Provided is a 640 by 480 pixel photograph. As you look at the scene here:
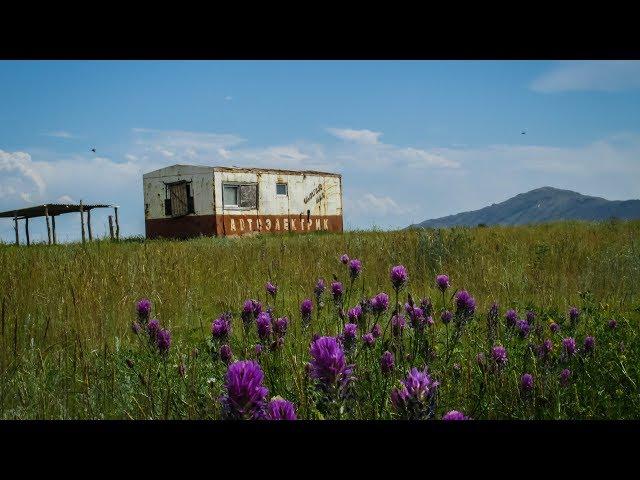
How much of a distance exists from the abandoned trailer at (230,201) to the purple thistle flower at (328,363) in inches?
949

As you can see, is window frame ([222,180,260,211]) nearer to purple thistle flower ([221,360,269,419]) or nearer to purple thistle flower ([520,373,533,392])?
purple thistle flower ([520,373,533,392])

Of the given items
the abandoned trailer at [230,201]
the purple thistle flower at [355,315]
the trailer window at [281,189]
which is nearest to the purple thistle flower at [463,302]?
the purple thistle flower at [355,315]

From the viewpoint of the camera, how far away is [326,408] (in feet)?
5.24

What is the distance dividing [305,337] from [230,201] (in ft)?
75.3

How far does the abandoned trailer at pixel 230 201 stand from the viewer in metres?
25.5

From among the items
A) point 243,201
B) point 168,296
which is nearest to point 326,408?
point 168,296

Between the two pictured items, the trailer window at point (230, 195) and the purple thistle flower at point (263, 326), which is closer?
the purple thistle flower at point (263, 326)

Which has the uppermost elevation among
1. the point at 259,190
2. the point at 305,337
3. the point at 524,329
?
the point at 259,190

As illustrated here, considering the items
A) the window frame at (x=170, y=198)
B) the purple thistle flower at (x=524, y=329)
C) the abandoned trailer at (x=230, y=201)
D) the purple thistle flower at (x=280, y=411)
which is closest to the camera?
the purple thistle flower at (x=280, y=411)

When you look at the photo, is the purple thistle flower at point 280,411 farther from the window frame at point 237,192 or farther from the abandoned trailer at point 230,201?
the window frame at point 237,192

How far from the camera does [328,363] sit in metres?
1.46

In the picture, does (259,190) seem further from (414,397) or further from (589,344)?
(414,397)

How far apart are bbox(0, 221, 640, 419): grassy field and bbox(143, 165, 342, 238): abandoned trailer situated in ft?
50.7

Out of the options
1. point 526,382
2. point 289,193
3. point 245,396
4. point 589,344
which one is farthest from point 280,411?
point 289,193
